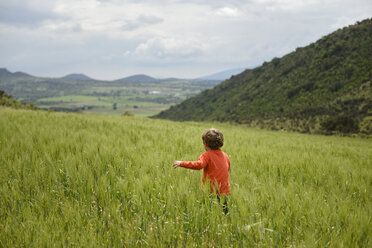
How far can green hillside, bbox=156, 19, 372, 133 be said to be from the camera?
45219 mm

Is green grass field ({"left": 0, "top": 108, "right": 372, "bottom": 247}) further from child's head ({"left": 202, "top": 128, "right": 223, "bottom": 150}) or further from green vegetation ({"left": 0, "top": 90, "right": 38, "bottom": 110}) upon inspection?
green vegetation ({"left": 0, "top": 90, "right": 38, "bottom": 110})

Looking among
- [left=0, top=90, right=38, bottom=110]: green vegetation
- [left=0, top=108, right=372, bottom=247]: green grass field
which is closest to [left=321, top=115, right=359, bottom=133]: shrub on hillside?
[left=0, top=108, right=372, bottom=247]: green grass field

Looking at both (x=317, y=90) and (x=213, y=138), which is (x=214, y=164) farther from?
(x=317, y=90)

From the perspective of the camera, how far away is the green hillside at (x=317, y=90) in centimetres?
4522

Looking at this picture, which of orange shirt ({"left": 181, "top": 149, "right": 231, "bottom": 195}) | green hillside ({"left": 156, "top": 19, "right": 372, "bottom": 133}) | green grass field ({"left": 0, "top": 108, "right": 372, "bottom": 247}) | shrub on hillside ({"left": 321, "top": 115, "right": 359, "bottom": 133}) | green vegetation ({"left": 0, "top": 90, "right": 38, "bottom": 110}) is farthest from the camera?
green hillside ({"left": 156, "top": 19, "right": 372, "bottom": 133})

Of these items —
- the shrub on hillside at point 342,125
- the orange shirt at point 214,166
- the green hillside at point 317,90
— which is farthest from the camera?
the green hillside at point 317,90

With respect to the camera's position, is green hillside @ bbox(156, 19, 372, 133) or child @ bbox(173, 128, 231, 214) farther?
green hillside @ bbox(156, 19, 372, 133)

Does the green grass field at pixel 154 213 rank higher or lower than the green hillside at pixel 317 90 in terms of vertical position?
lower

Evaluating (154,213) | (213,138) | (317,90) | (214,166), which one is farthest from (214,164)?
(317,90)

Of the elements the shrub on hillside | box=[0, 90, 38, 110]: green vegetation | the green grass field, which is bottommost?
the shrub on hillside

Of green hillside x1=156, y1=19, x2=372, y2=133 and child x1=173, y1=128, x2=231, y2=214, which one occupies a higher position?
green hillside x1=156, y1=19, x2=372, y2=133

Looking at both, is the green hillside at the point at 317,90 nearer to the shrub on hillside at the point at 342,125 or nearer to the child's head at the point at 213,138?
the shrub on hillside at the point at 342,125

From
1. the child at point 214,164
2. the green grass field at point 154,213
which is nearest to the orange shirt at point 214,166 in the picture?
the child at point 214,164

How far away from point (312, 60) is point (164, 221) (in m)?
86.1
